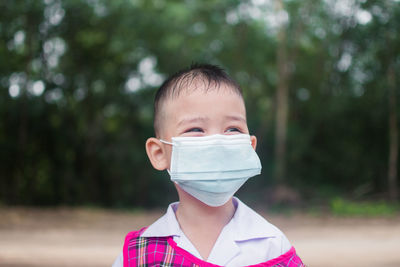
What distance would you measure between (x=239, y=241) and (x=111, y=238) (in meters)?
6.83

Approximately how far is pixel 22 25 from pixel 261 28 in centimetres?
757

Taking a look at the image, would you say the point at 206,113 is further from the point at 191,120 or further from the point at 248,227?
the point at 248,227

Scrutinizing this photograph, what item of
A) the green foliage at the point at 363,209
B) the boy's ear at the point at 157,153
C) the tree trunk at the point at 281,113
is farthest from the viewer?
the tree trunk at the point at 281,113

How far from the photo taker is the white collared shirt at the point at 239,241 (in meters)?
1.72

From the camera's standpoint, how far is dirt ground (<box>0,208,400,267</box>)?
18.5 ft

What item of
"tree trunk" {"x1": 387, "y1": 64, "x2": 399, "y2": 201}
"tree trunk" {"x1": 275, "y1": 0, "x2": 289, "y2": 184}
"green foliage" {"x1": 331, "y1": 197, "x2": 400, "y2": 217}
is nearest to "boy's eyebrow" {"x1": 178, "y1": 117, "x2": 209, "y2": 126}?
"green foliage" {"x1": 331, "y1": 197, "x2": 400, "y2": 217}

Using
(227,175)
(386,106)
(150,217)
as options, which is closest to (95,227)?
(150,217)

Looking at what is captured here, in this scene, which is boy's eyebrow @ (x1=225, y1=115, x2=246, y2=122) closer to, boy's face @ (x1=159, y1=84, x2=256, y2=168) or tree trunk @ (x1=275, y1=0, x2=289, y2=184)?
boy's face @ (x1=159, y1=84, x2=256, y2=168)

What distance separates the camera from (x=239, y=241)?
1.76 metres

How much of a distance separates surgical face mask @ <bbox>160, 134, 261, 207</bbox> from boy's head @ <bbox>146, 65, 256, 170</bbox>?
44mm

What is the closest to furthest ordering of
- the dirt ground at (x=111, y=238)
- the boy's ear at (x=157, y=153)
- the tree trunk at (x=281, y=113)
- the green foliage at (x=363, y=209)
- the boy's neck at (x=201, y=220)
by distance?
the boy's neck at (x=201, y=220) → the boy's ear at (x=157, y=153) → the dirt ground at (x=111, y=238) → the green foliage at (x=363, y=209) → the tree trunk at (x=281, y=113)

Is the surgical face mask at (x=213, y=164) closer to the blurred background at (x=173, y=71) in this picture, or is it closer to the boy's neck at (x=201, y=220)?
the boy's neck at (x=201, y=220)

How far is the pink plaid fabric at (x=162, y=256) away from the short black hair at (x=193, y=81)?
457 mm

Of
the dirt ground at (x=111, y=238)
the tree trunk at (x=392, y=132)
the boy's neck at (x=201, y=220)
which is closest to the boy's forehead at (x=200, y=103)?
the boy's neck at (x=201, y=220)
